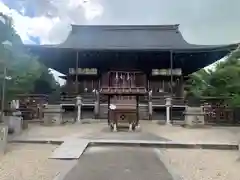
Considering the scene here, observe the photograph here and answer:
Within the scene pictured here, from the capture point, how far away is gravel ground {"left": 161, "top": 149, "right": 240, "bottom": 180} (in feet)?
20.0

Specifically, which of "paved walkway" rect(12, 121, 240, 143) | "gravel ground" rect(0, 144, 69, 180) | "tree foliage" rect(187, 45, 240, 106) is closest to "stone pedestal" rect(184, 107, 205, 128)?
"tree foliage" rect(187, 45, 240, 106)

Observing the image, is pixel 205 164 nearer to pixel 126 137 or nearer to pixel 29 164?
pixel 29 164

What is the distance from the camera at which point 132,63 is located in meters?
23.8

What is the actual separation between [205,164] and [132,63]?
56.3 ft

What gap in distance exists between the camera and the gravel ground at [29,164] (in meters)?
5.88

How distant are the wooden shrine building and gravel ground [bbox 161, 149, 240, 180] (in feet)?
33.3

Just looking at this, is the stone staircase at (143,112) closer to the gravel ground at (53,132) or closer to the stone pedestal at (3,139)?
the gravel ground at (53,132)

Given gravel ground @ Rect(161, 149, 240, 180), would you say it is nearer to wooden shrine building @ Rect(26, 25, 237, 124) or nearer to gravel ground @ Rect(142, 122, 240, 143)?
gravel ground @ Rect(142, 122, 240, 143)

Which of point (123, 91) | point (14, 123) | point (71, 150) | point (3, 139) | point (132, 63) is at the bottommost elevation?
point (71, 150)

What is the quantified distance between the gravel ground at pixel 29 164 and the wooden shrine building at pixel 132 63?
32.5 ft

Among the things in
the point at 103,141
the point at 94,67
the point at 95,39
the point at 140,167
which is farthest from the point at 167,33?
the point at 140,167

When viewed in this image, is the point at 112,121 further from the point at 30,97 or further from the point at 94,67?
the point at 94,67

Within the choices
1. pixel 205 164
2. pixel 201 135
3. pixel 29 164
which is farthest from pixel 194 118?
pixel 29 164

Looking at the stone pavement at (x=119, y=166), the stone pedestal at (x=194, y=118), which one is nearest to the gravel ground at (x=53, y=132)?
the stone pavement at (x=119, y=166)
